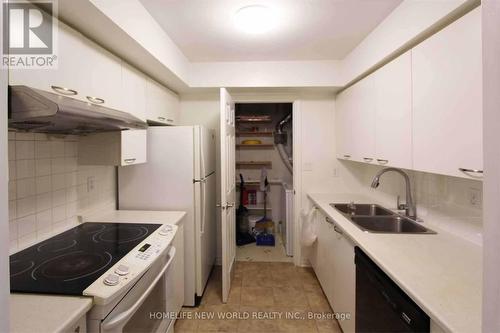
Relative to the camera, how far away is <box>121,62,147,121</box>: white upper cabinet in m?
1.66

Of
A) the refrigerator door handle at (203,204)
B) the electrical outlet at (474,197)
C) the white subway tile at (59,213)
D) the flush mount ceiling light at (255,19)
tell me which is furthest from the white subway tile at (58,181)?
the electrical outlet at (474,197)

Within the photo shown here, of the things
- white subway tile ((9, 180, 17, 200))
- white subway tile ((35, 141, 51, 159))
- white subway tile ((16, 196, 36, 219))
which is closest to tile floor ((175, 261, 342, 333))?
white subway tile ((16, 196, 36, 219))

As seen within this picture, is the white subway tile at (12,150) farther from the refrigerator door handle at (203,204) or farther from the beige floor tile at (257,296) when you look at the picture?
the beige floor tile at (257,296)

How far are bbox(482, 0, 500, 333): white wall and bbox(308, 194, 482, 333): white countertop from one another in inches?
18.4

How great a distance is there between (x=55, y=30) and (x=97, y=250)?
1.09 metres

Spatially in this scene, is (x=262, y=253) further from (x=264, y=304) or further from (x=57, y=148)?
(x=57, y=148)

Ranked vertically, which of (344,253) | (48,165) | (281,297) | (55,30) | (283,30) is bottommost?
(281,297)

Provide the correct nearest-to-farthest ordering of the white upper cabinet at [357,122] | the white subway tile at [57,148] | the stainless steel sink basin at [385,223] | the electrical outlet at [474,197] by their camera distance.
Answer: the electrical outlet at [474,197] → the white subway tile at [57,148] → the stainless steel sink basin at [385,223] → the white upper cabinet at [357,122]

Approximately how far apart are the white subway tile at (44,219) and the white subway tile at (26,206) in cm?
6

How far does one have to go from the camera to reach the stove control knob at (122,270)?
3.45 ft

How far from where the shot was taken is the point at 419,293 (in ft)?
2.96

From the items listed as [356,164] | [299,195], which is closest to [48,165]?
[299,195]

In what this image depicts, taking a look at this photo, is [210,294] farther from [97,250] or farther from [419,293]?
[419,293]

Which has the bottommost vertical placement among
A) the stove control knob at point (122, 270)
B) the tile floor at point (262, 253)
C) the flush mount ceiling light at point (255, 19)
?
the tile floor at point (262, 253)
